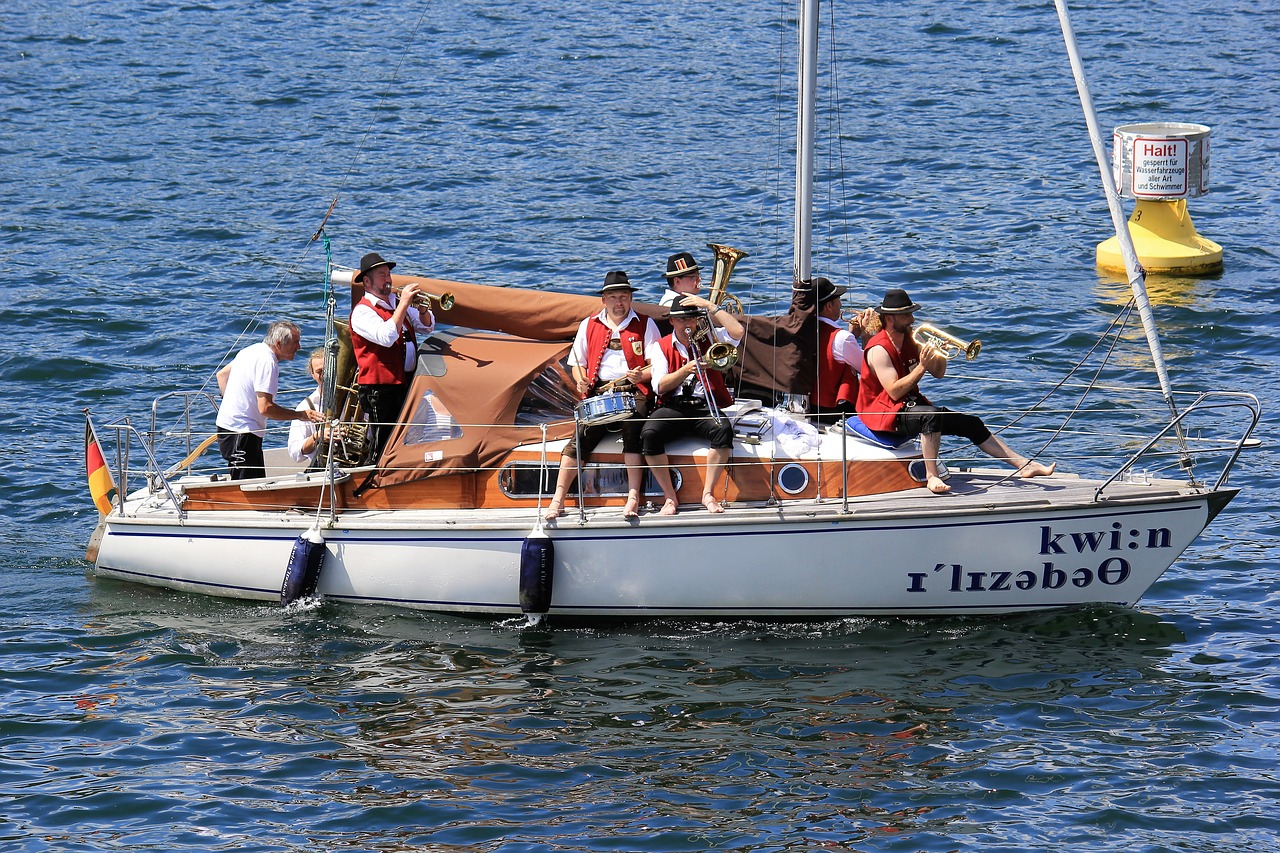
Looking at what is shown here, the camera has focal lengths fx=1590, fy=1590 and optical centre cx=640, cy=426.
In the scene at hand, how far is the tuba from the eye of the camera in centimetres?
1198

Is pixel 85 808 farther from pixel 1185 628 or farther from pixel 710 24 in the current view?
pixel 710 24

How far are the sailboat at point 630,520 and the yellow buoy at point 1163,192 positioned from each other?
26.5 ft

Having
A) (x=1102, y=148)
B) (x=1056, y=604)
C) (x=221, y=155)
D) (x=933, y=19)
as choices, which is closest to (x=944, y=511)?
(x=1056, y=604)

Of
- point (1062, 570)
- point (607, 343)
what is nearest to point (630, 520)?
point (607, 343)

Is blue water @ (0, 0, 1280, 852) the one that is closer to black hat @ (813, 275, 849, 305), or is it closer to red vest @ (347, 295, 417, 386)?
black hat @ (813, 275, 849, 305)

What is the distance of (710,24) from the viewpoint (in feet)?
103

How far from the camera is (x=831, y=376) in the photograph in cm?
Answer: 1273

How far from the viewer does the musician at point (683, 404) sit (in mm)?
12000

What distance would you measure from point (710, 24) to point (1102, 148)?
20.6 m

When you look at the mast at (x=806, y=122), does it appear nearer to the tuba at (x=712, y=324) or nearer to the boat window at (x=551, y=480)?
the tuba at (x=712, y=324)

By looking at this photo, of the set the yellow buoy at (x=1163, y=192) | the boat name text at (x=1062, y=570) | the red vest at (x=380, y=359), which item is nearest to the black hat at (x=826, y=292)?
the boat name text at (x=1062, y=570)

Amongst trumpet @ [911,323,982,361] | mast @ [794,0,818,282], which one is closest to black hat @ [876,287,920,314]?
trumpet @ [911,323,982,361]

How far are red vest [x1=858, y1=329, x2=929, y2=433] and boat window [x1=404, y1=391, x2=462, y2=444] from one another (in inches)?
127

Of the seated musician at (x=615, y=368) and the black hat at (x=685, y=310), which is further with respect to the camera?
the seated musician at (x=615, y=368)
